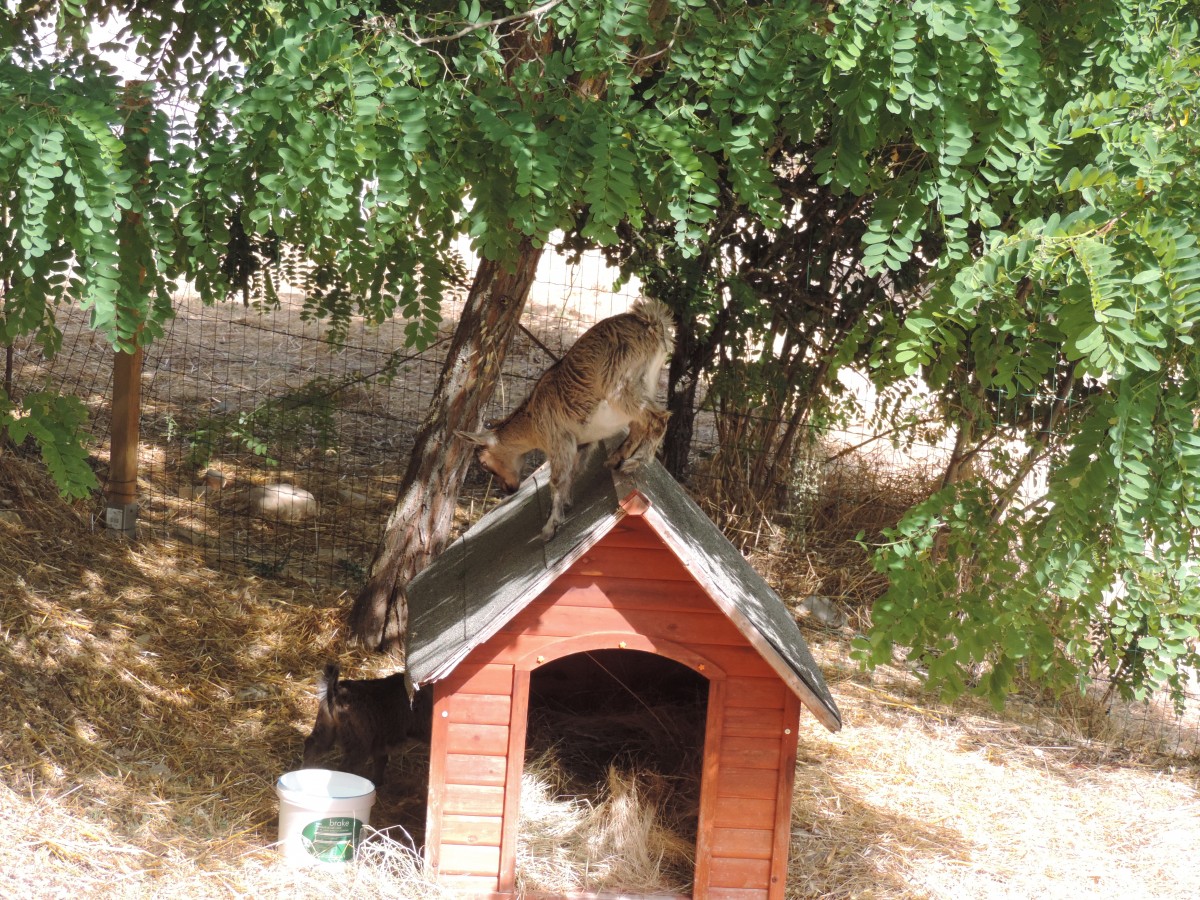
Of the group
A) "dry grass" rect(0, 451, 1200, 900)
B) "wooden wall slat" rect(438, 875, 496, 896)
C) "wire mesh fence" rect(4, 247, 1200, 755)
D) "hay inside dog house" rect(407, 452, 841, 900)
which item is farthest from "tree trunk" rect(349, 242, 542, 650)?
"wooden wall slat" rect(438, 875, 496, 896)

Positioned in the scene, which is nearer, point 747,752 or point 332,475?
point 747,752

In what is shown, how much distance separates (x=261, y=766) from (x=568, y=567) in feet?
6.76

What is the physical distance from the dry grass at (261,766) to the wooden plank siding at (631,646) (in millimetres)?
335

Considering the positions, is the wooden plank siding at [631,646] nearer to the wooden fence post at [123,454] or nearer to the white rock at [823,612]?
the white rock at [823,612]

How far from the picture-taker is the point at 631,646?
456 centimetres

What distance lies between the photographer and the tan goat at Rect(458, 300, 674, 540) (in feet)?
16.6

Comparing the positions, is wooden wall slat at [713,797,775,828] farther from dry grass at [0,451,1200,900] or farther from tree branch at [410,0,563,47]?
tree branch at [410,0,563,47]

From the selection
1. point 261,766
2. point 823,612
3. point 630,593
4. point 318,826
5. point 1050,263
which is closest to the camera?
point 1050,263

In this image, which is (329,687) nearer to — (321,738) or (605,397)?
(321,738)

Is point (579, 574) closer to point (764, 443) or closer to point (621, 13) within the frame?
point (621, 13)

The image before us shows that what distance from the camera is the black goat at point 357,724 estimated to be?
528 centimetres

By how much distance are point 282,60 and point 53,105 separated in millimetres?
720

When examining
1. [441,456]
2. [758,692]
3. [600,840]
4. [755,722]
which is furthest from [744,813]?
[441,456]

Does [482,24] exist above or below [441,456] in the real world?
above
